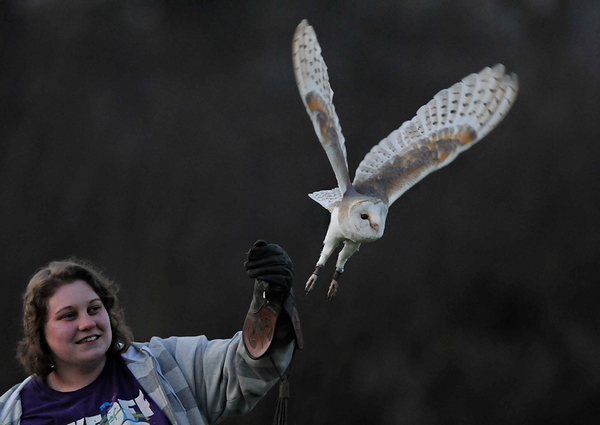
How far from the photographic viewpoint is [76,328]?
82 cm

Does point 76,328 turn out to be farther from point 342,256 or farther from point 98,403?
point 342,256

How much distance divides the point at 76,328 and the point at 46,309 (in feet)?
0.19

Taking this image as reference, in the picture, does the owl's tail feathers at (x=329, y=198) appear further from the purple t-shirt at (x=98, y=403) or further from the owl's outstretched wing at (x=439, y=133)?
the purple t-shirt at (x=98, y=403)

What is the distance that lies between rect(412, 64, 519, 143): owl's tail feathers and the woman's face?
101 cm

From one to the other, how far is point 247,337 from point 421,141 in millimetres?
895

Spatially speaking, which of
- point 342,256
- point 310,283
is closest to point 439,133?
point 342,256

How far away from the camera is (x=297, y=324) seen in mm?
809

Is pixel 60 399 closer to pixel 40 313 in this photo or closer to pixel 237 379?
pixel 40 313

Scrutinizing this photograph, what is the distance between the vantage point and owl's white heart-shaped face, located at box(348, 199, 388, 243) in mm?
1238

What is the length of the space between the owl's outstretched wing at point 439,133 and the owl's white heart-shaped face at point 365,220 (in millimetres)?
144

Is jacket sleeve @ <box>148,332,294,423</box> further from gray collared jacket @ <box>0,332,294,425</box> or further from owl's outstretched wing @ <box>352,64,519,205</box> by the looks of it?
owl's outstretched wing @ <box>352,64,519,205</box>

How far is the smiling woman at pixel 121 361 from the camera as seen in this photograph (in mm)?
795

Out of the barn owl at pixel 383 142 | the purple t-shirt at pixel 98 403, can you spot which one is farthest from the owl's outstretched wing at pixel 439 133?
the purple t-shirt at pixel 98 403

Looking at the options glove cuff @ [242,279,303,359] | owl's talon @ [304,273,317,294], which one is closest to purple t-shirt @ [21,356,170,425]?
glove cuff @ [242,279,303,359]
